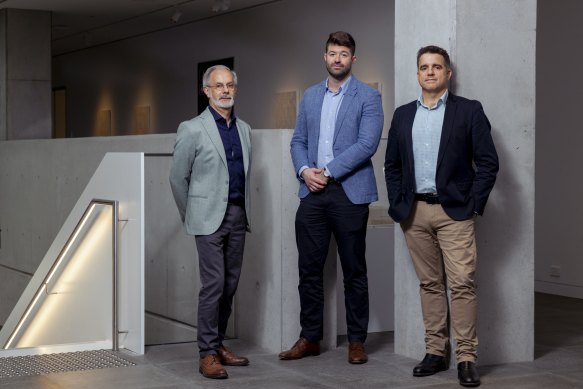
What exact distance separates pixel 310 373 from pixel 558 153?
506 centimetres

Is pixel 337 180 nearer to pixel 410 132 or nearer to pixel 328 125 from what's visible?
pixel 328 125

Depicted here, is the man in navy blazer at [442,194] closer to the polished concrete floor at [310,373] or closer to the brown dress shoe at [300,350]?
the polished concrete floor at [310,373]

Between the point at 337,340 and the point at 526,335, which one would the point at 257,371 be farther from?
the point at 526,335

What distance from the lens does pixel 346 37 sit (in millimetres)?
5973

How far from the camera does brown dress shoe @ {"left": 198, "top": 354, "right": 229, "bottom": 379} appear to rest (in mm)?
5691

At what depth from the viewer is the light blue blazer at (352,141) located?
596 centimetres

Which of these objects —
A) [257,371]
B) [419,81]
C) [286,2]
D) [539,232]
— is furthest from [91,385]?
[286,2]

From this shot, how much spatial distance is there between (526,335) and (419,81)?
174 cm

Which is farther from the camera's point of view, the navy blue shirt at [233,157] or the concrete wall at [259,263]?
the concrete wall at [259,263]

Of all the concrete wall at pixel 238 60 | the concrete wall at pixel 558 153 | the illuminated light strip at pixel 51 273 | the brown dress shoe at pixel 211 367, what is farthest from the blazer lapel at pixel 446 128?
the concrete wall at pixel 238 60

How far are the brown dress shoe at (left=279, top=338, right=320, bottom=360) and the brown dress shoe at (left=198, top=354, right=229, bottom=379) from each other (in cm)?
61

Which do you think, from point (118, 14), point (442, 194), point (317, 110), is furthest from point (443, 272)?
point (118, 14)

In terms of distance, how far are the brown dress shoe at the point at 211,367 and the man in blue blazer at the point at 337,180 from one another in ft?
2.14

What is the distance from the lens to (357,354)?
20.2 ft
